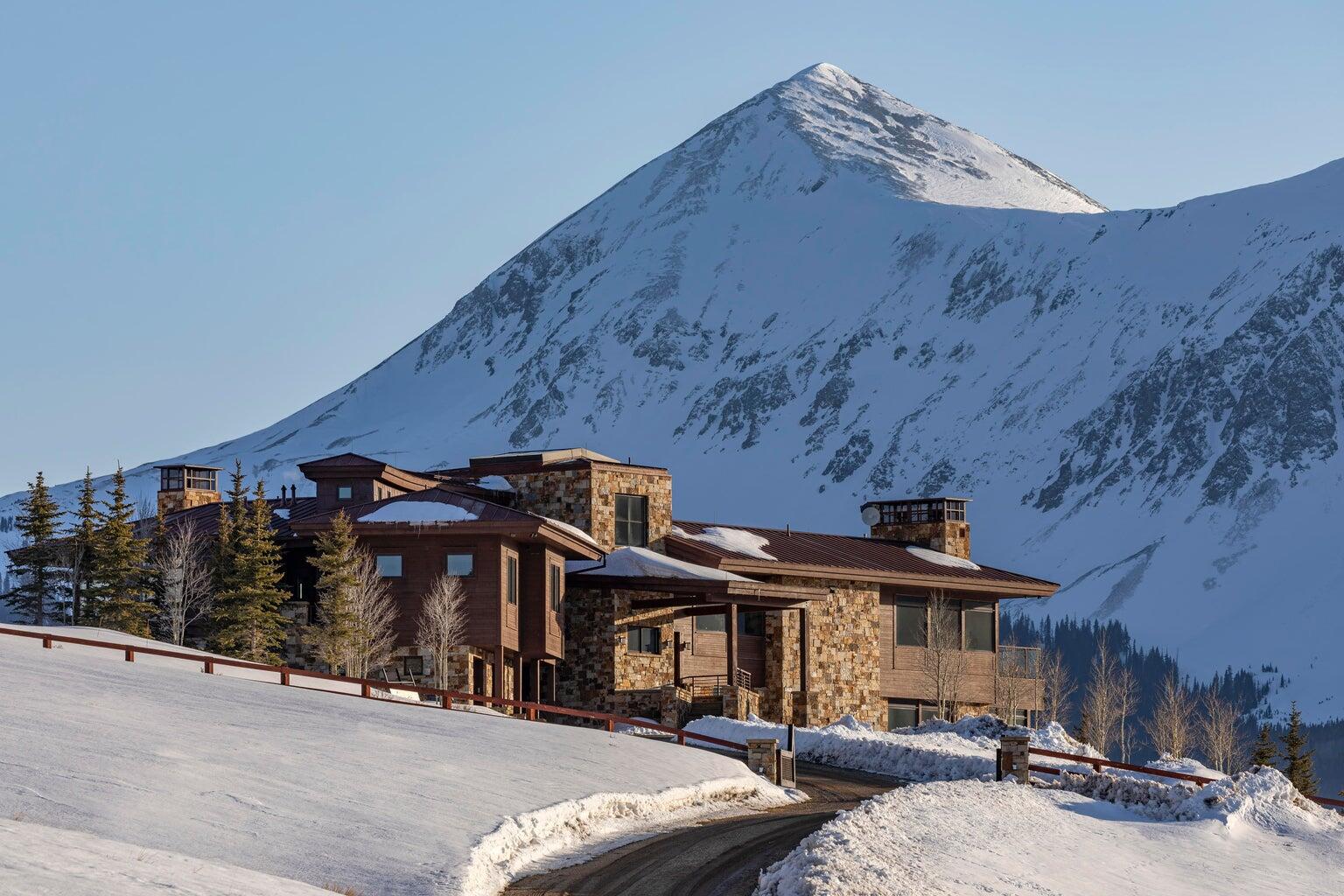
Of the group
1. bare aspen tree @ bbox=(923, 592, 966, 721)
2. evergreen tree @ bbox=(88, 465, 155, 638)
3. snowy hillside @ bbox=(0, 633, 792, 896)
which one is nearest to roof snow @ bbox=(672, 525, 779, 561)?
bare aspen tree @ bbox=(923, 592, 966, 721)

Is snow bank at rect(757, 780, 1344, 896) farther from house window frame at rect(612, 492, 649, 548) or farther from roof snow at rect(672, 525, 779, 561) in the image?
house window frame at rect(612, 492, 649, 548)

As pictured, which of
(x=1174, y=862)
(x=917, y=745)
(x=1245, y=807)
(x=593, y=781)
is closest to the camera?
(x=593, y=781)

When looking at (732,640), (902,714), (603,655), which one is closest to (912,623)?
(902,714)

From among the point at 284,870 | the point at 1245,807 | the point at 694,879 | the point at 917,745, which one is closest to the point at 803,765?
the point at 917,745

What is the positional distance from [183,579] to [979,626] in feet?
96.1

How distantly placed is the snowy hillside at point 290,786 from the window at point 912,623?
89.0 ft

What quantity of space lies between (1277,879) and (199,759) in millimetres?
19672

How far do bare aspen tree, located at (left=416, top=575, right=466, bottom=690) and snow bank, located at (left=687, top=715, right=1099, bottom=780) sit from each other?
7038 millimetres

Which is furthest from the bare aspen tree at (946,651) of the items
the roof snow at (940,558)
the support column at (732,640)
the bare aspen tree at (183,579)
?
the bare aspen tree at (183,579)

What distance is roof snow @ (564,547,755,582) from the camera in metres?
55.2

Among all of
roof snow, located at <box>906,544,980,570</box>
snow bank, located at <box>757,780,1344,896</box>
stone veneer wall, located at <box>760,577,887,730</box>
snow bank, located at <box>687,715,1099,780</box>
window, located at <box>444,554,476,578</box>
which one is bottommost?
snow bank, located at <box>757,780,1344,896</box>

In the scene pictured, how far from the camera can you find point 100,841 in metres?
20.1

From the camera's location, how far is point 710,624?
2365 inches

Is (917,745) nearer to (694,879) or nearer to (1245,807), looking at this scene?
(1245,807)
